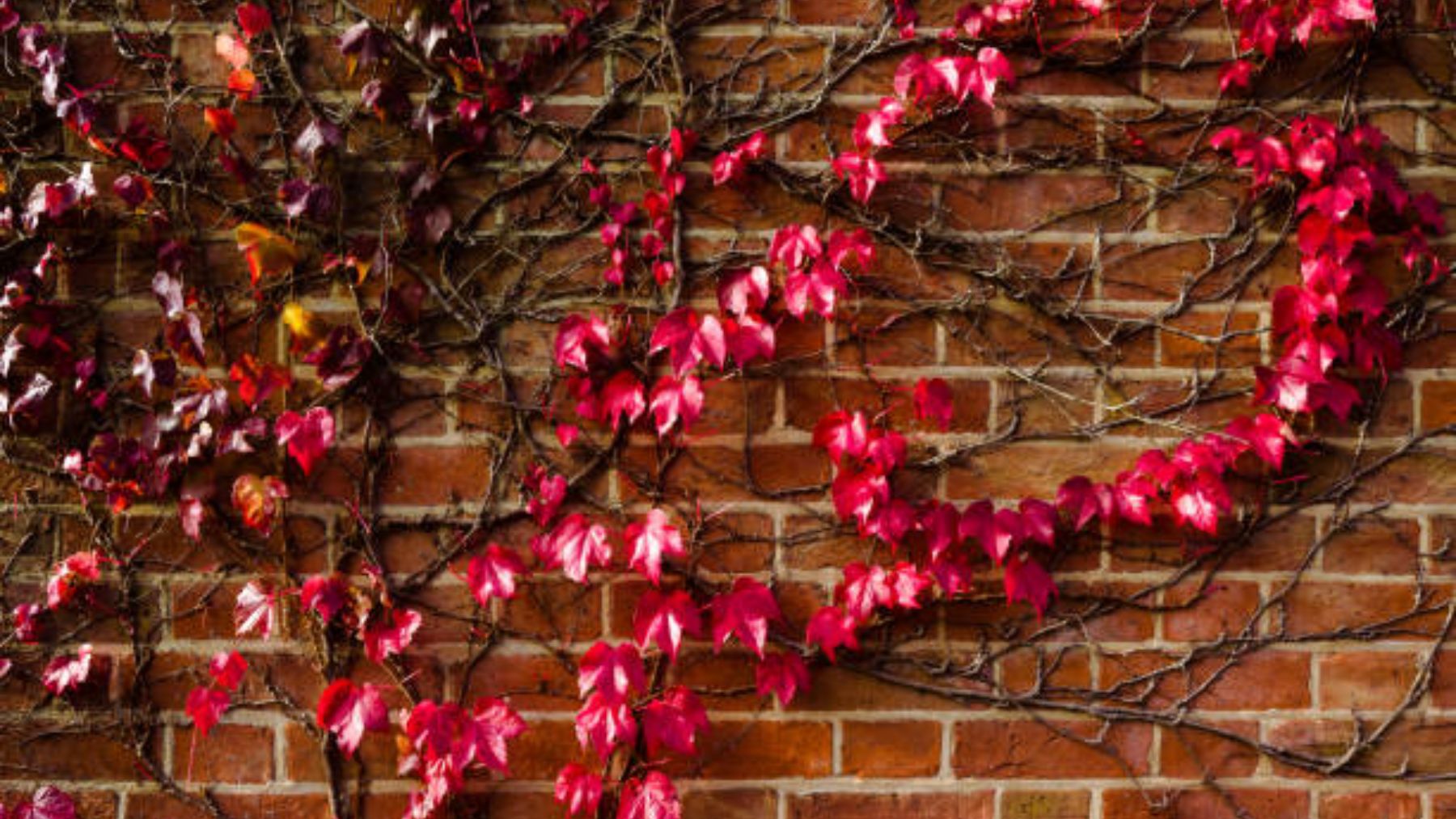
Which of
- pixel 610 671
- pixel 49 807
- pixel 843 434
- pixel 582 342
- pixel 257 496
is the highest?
pixel 582 342

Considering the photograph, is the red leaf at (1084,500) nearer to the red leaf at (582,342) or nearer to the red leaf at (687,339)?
the red leaf at (687,339)

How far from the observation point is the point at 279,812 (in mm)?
1591

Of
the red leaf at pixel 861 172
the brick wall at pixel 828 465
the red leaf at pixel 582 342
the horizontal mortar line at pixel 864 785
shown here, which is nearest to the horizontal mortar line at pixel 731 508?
the brick wall at pixel 828 465

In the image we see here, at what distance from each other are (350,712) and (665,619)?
17.8 inches

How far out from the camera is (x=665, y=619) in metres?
1.54

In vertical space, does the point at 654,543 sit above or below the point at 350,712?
above

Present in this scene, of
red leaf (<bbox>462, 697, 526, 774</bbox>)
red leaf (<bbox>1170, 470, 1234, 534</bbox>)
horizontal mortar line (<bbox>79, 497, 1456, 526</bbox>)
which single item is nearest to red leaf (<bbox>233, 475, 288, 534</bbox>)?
horizontal mortar line (<bbox>79, 497, 1456, 526</bbox>)

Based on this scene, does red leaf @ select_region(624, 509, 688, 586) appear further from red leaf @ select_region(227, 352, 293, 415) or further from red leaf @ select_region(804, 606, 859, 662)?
red leaf @ select_region(227, 352, 293, 415)

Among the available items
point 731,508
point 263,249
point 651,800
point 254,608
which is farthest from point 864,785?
point 263,249

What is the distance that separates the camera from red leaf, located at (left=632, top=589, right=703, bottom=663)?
1530 millimetres

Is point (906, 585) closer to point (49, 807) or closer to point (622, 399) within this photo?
point (622, 399)

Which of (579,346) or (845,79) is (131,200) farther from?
(845,79)

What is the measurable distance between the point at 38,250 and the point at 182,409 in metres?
0.32

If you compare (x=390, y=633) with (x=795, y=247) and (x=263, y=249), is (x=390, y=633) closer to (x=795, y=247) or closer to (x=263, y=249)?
(x=263, y=249)
